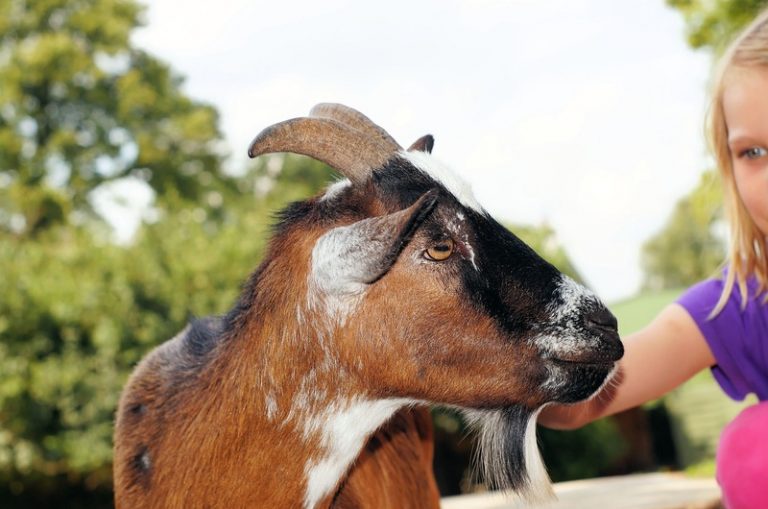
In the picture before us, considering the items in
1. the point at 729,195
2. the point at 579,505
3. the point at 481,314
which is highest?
the point at 481,314

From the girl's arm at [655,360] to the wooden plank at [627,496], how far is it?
0.74 m

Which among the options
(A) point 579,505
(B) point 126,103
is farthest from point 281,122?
(B) point 126,103

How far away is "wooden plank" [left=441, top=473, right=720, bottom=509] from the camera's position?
395 centimetres

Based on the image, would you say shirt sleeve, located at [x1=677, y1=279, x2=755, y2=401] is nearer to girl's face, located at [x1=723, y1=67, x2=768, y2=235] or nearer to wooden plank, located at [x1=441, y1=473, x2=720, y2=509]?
girl's face, located at [x1=723, y1=67, x2=768, y2=235]

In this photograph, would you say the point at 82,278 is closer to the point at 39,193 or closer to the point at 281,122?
the point at 281,122

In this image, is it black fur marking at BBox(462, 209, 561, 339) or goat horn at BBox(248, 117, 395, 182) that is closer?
black fur marking at BBox(462, 209, 561, 339)

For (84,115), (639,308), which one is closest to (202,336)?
(639,308)

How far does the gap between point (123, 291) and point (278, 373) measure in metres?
7.56

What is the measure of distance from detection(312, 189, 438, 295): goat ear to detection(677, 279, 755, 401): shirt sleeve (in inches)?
45.6

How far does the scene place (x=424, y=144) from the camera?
2.72m

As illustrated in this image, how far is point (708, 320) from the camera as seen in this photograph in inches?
113

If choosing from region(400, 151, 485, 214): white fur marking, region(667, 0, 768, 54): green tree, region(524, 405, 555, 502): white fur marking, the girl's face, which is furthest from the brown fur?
region(667, 0, 768, 54): green tree

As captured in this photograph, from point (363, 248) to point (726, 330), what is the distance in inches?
53.9

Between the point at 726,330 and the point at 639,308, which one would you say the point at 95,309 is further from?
the point at 639,308
